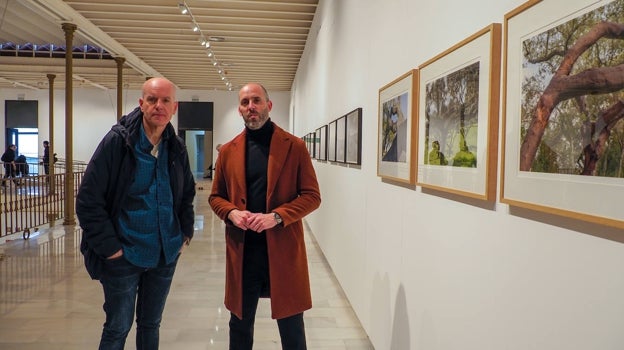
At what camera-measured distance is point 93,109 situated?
2209 cm

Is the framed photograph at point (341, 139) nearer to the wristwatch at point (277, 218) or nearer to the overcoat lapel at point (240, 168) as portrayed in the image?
the overcoat lapel at point (240, 168)

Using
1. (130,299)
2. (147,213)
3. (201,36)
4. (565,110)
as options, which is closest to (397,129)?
(147,213)

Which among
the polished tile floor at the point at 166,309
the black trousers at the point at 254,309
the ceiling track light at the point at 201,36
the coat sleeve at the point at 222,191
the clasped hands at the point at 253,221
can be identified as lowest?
the polished tile floor at the point at 166,309

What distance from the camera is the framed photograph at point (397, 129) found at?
8.19 feet

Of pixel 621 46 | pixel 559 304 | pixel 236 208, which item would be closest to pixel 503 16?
pixel 621 46

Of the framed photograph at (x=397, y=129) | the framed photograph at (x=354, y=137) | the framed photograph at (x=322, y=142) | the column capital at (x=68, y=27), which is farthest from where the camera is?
the column capital at (x=68, y=27)

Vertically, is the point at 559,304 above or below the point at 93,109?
below

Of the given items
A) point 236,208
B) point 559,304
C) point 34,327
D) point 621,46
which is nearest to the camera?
point 621,46

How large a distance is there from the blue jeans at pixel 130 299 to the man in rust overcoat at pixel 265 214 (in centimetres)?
41

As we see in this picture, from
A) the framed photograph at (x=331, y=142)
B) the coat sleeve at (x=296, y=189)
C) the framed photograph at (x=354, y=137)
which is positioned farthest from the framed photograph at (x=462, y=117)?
the framed photograph at (x=331, y=142)

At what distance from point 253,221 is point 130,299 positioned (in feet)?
2.66

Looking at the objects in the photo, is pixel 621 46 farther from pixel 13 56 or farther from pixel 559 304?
pixel 13 56

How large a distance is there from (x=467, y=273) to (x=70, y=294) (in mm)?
4687

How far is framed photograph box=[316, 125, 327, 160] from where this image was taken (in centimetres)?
692
